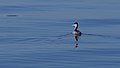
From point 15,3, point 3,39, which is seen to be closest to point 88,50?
point 3,39

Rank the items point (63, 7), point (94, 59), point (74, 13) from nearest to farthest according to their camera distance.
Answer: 1. point (94, 59)
2. point (74, 13)
3. point (63, 7)

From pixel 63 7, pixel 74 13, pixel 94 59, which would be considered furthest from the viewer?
pixel 63 7

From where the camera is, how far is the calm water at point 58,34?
2614 cm

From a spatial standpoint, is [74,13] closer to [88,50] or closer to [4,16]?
[4,16]

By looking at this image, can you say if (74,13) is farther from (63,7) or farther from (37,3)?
(37,3)

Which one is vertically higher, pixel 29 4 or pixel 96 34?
pixel 29 4

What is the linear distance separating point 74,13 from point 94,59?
59.9 ft

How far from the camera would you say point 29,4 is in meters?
49.5

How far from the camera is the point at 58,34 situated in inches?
1346

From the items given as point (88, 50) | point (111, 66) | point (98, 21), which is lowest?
point (111, 66)

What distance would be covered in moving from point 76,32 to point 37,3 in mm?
15561

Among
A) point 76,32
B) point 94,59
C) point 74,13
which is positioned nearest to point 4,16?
point 74,13

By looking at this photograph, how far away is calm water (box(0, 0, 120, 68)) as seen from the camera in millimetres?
26141

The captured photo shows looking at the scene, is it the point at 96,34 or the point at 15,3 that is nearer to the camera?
the point at 96,34
